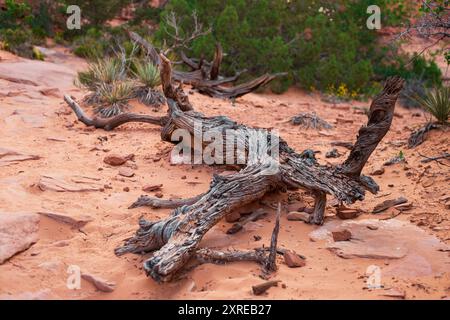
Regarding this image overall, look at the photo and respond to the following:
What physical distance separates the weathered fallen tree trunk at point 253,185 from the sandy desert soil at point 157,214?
171 mm

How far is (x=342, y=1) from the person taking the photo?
47.0ft

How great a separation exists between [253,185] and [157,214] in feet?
2.94

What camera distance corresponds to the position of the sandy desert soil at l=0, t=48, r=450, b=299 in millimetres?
3947

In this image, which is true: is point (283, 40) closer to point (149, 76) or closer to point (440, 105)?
point (149, 76)

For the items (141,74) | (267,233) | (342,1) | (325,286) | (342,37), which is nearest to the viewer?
(325,286)

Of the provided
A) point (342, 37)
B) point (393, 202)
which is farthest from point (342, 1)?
point (393, 202)

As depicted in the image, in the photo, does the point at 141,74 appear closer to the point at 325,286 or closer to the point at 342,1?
the point at 325,286

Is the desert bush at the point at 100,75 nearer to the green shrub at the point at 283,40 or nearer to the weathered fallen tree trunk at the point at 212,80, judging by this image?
the weathered fallen tree trunk at the point at 212,80

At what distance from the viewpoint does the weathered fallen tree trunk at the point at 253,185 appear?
415cm

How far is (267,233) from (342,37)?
9.13 meters

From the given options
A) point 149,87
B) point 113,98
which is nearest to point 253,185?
point 113,98

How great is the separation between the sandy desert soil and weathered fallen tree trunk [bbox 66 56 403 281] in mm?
171

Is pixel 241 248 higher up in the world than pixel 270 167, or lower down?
lower down

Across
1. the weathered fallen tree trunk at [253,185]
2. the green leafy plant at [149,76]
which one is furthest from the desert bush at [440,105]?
the green leafy plant at [149,76]
